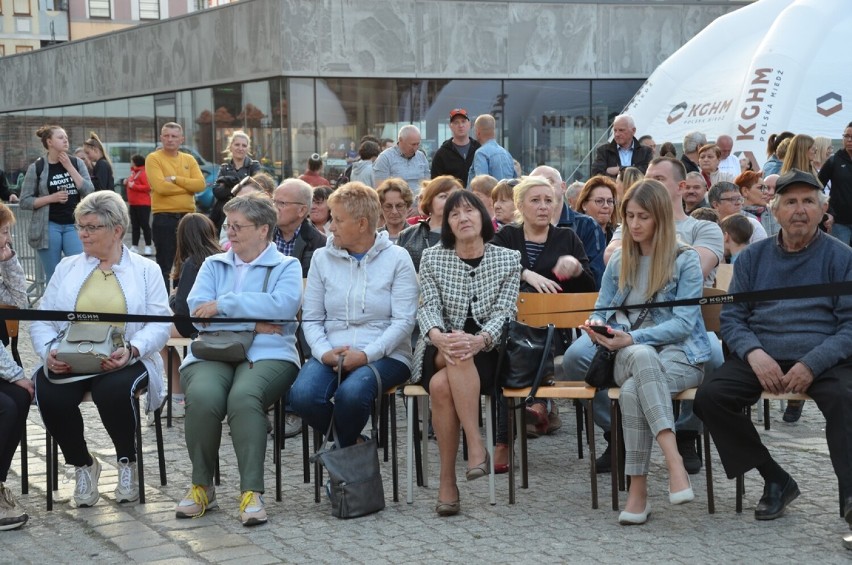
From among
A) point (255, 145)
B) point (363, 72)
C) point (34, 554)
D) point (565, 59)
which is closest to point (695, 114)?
point (565, 59)

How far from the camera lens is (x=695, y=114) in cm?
2072

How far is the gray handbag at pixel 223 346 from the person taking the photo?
241 inches

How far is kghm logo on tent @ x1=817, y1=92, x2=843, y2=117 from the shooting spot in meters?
19.4

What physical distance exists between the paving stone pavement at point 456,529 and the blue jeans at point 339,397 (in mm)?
412

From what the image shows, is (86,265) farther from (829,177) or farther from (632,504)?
(829,177)

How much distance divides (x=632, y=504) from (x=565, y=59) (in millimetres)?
19574

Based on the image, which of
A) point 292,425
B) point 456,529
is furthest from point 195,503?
point 292,425

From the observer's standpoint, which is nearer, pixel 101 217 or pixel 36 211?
pixel 101 217

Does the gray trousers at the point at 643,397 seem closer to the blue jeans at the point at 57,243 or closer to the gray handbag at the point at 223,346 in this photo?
the gray handbag at the point at 223,346

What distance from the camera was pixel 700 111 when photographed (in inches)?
813

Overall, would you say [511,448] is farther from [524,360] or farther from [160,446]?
[160,446]

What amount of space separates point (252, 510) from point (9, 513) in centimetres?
116

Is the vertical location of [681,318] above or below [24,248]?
above

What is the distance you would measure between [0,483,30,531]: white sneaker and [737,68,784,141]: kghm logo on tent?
15.4 meters
